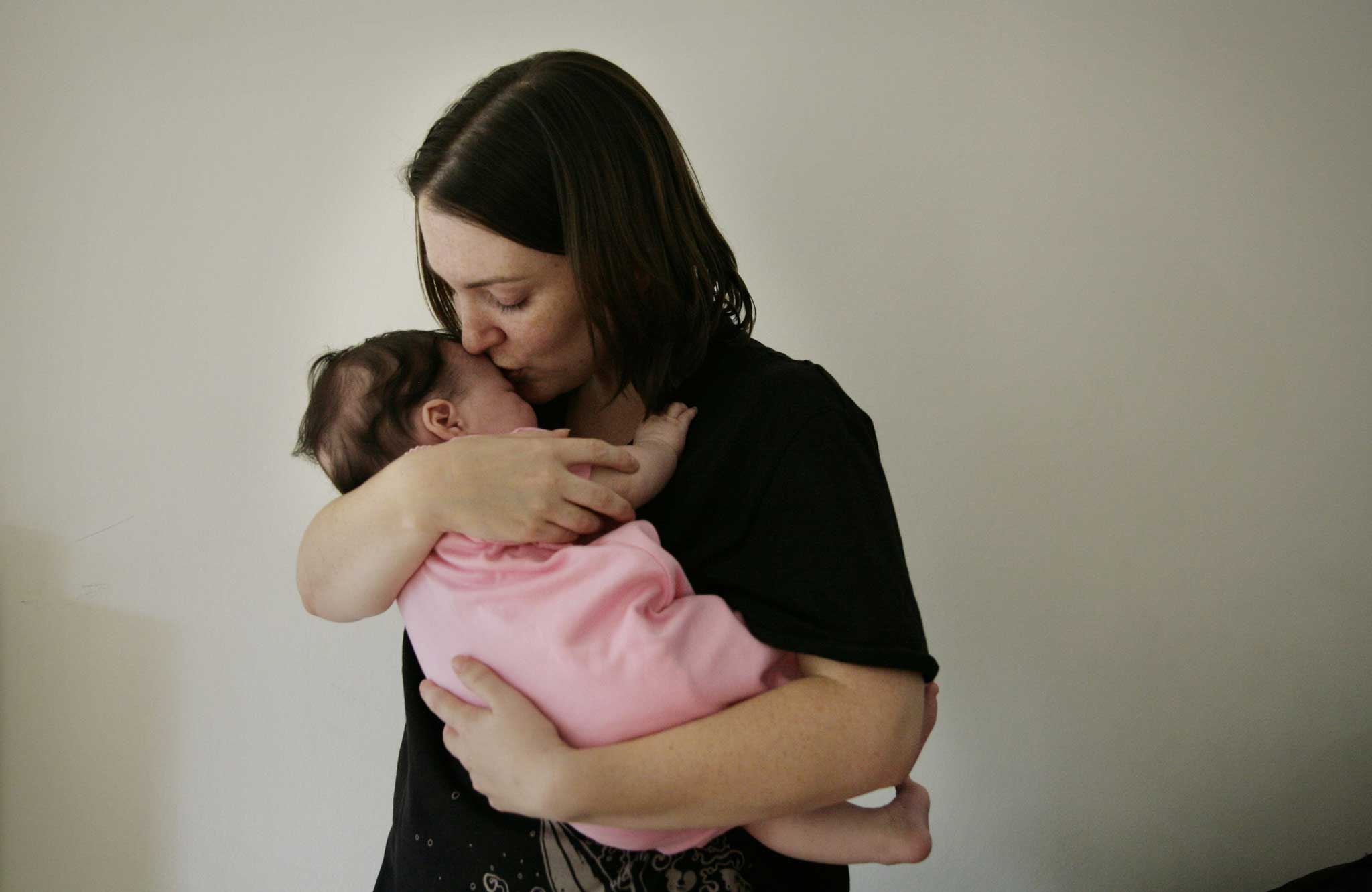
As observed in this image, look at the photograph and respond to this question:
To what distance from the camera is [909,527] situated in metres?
1.80

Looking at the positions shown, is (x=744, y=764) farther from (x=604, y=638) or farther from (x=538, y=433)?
(x=538, y=433)

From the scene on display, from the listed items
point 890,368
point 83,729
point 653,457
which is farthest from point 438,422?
point 83,729

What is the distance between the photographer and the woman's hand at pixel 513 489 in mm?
958

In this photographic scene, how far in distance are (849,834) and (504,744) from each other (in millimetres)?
398

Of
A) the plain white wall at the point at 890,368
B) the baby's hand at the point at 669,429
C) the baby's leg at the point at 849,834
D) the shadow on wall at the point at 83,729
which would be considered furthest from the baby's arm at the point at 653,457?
the shadow on wall at the point at 83,729

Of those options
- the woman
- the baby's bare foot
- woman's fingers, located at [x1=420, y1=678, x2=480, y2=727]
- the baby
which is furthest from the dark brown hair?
the baby's bare foot

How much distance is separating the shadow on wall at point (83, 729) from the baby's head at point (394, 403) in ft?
3.02

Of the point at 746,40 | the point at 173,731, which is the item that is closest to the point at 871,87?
the point at 746,40

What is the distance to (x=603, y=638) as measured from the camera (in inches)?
36.3

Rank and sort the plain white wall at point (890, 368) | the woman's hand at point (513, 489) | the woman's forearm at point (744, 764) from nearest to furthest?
the woman's forearm at point (744, 764) → the woman's hand at point (513, 489) → the plain white wall at point (890, 368)

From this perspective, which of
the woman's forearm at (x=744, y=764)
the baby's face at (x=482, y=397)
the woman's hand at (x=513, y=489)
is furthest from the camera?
the baby's face at (x=482, y=397)

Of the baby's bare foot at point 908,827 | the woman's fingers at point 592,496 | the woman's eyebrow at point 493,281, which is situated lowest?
the baby's bare foot at point 908,827

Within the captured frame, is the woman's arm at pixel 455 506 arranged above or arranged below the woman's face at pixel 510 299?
below

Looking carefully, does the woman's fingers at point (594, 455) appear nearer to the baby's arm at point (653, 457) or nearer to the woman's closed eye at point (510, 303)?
the baby's arm at point (653, 457)
